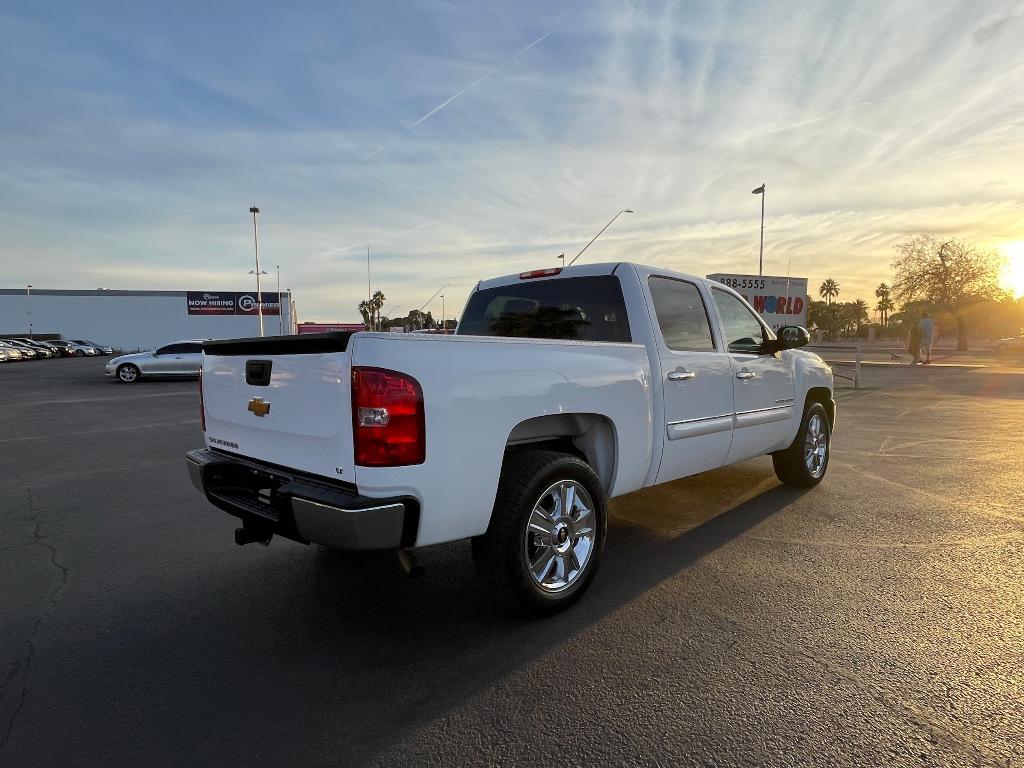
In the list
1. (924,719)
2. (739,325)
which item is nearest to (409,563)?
(924,719)

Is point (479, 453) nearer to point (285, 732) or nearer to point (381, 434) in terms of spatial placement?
point (381, 434)

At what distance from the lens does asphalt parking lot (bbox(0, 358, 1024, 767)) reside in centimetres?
221

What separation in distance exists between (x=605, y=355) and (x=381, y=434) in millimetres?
1500

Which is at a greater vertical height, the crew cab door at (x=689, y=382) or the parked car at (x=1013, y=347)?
the crew cab door at (x=689, y=382)

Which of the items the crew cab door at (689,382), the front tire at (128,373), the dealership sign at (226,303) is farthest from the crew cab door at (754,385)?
the dealership sign at (226,303)

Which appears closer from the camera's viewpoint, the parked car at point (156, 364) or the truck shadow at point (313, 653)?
the truck shadow at point (313, 653)

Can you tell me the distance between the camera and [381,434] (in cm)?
246

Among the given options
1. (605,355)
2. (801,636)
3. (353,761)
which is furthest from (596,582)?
(353,761)

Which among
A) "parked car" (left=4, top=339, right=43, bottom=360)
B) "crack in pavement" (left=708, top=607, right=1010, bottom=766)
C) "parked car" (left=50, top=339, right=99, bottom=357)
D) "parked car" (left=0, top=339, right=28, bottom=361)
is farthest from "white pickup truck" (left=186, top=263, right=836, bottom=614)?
"parked car" (left=50, top=339, right=99, bottom=357)

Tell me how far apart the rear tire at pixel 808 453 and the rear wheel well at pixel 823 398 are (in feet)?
0.13

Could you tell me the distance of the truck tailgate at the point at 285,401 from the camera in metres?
2.55

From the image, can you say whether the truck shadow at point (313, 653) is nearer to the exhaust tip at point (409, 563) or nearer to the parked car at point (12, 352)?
the exhaust tip at point (409, 563)

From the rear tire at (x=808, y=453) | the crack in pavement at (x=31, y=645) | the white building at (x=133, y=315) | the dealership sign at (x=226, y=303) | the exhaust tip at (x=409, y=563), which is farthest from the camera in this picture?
the dealership sign at (x=226, y=303)

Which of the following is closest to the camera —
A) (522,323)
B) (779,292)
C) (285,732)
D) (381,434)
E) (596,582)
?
(285,732)
